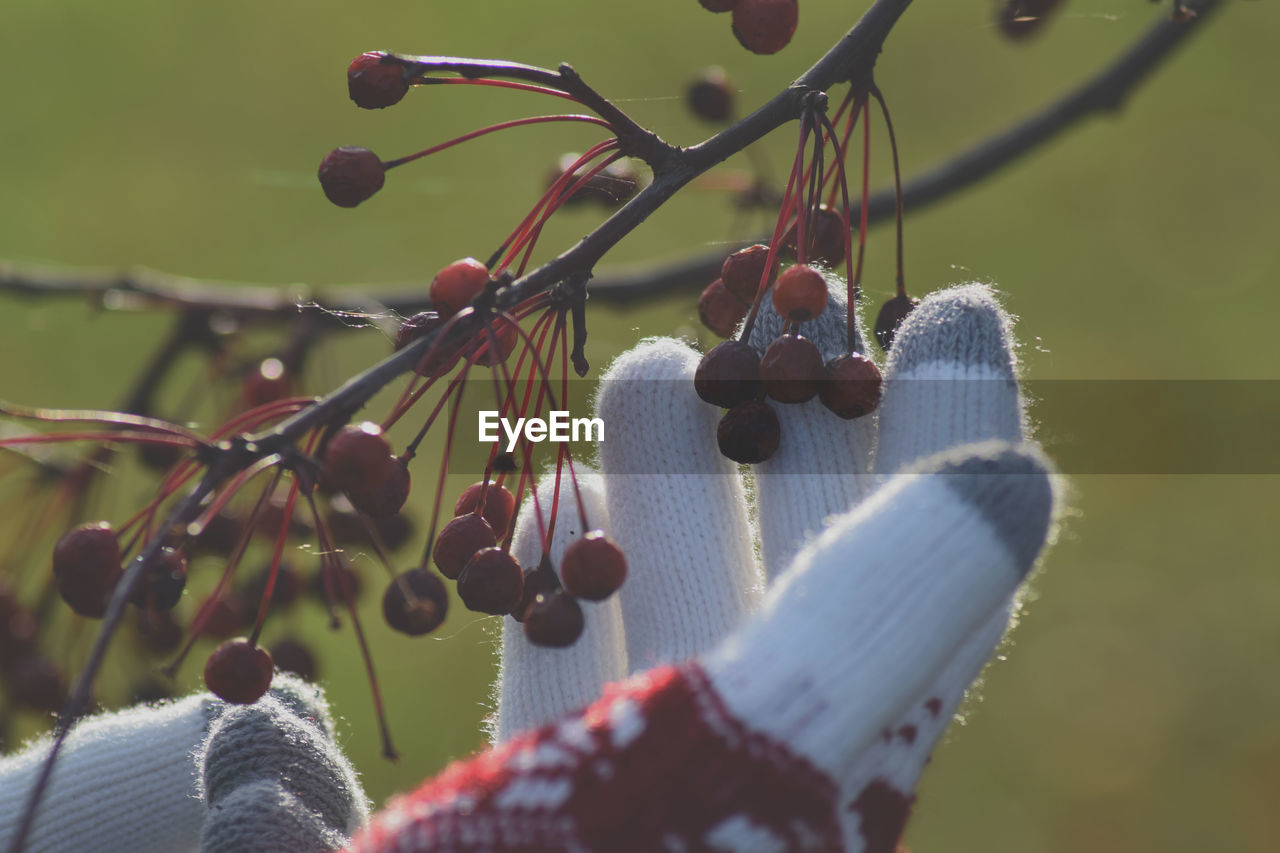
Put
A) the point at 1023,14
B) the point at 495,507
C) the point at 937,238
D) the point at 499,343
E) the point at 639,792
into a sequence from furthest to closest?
the point at 937,238 < the point at 1023,14 < the point at 495,507 < the point at 499,343 < the point at 639,792

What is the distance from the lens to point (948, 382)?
568mm

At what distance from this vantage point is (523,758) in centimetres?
45

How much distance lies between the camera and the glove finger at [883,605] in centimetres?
44

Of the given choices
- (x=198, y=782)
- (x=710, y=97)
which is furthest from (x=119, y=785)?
(x=710, y=97)

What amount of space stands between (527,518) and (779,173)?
286 cm

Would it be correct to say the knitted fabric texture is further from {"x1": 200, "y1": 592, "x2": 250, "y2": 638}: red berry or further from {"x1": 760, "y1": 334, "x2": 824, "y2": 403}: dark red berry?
{"x1": 200, "y1": 592, "x2": 250, "y2": 638}: red berry

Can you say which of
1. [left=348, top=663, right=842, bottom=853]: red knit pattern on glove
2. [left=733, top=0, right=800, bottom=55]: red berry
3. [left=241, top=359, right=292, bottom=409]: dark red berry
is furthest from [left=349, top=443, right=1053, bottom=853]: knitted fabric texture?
[left=241, top=359, right=292, bottom=409]: dark red berry

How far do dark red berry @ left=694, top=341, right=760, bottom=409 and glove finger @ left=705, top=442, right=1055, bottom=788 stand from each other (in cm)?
14

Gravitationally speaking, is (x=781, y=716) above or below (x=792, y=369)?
below

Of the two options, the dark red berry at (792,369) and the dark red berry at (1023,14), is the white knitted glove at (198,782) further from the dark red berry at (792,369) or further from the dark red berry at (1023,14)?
the dark red berry at (1023,14)

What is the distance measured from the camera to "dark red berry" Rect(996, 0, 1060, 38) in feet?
2.57

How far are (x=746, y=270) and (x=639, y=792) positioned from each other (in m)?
0.35

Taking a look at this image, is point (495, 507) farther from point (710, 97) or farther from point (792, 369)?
point (710, 97)

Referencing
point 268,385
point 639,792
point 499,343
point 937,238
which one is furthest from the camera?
point 937,238
